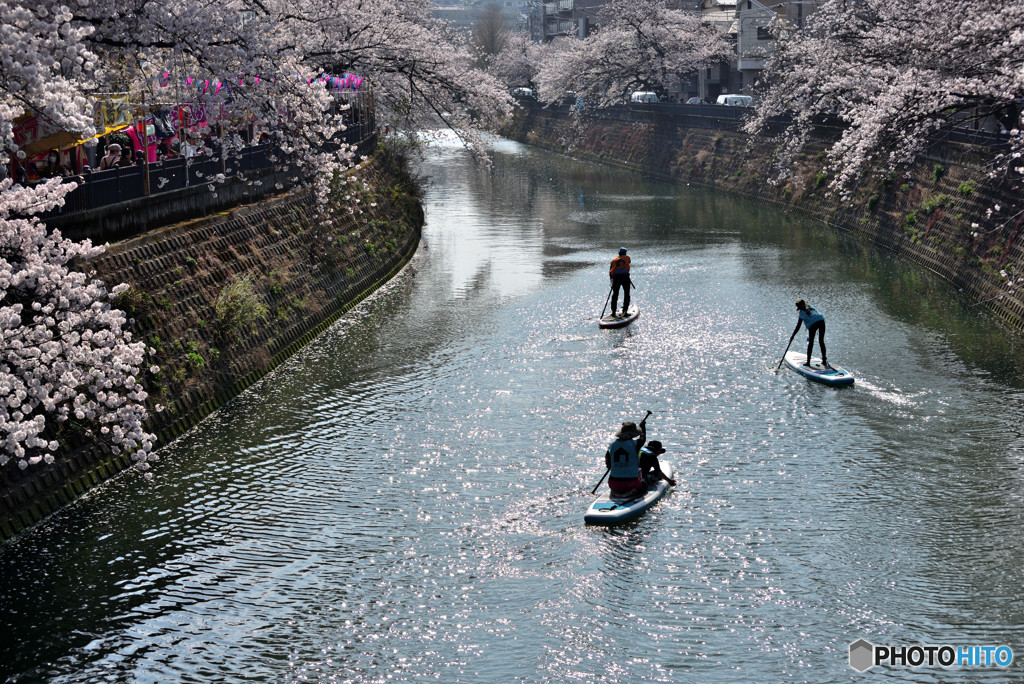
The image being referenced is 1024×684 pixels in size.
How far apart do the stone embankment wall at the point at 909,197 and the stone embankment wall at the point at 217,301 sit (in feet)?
63.6

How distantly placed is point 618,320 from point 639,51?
56212 millimetres

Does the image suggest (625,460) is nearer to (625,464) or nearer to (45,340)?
(625,464)

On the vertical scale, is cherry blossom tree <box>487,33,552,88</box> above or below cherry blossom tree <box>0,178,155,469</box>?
above

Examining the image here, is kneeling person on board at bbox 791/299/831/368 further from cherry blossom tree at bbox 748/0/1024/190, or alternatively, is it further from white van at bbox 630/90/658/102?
white van at bbox 630/90/658/102

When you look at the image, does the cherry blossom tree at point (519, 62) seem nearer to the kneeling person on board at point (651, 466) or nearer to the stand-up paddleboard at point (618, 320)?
the stand-up paddleboard at point (618, 320)

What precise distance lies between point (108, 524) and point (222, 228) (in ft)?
37.9

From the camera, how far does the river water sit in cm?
1403

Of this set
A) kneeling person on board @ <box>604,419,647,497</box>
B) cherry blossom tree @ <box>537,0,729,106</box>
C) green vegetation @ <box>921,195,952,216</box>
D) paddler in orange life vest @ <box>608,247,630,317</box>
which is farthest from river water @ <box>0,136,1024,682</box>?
cherry blossom tree @ <box>537,0,729,106</box>

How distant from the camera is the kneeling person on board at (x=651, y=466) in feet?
61.1

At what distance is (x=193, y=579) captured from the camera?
16.0 m

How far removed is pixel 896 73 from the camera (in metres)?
38.8

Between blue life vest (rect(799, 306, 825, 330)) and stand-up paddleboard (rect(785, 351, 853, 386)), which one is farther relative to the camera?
blue life vest (rect(799, 306, 825, 330))

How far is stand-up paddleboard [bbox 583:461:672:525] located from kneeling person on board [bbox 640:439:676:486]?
0.31 m

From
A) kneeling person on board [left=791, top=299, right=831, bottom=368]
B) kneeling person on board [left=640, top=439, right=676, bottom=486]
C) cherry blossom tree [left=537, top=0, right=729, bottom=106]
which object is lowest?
kneeling person on board [left=640, top=439, right=676, bottom=486]
